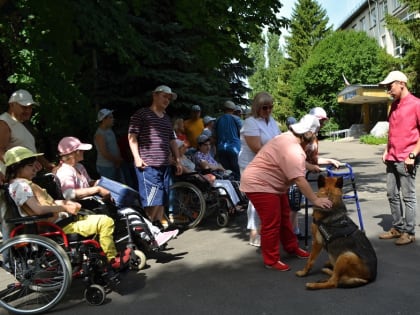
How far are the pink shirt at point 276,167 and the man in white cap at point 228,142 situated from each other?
11.7 ft

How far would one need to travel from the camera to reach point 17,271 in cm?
411

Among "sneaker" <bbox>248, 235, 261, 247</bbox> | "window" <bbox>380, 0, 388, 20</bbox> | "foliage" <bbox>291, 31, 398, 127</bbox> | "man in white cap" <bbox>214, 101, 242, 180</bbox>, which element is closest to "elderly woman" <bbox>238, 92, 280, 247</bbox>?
"sneaker" <bbox>248, 235, 261, 247</bbox>

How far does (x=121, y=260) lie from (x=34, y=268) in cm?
80

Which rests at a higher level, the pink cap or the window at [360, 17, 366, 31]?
the window at [360, 17, 366, 31]

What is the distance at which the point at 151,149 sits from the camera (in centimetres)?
615

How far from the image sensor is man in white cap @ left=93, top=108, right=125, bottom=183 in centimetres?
687

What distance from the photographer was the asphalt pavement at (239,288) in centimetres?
388

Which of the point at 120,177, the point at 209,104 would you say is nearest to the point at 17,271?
the point at 120,177

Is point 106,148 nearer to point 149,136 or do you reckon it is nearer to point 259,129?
point 149,136

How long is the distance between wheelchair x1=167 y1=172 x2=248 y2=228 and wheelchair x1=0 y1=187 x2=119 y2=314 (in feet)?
9.56

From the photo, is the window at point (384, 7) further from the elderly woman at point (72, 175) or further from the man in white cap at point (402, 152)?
the elderly woman at point (72, 175)

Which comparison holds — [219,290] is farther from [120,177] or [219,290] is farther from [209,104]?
[209,104]

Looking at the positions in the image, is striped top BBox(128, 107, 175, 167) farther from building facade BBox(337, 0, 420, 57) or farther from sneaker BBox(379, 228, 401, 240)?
building facade BBox(337, 0, 420, 57)

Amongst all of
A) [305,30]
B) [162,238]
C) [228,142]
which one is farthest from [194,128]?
[305,30]
